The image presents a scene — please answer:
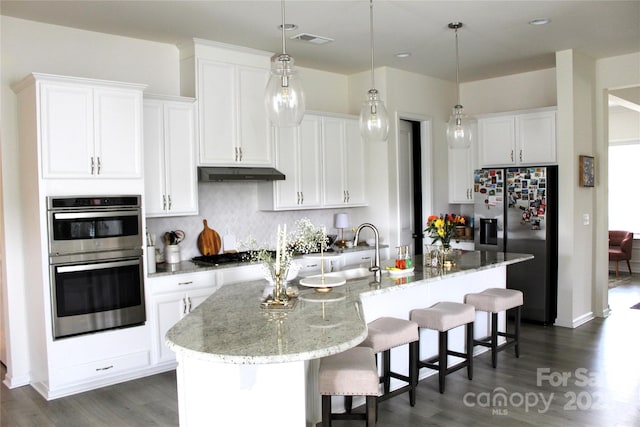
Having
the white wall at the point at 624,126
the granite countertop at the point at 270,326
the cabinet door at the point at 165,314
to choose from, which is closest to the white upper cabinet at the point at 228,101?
the cabinet door at the point at 165,314

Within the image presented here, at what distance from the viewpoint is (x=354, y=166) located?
20.8 ft

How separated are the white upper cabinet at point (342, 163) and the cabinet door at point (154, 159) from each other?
1939 mm

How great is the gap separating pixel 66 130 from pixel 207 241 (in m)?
1.71

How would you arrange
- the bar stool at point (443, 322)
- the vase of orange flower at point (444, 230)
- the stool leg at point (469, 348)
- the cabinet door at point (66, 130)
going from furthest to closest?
the vase of orange flower at point (444, 230) → the stool leg at point (469, 348) → the cabinet door at point (66, 130) → the bar stool at point (443, 322)

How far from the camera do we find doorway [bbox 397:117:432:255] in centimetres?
675

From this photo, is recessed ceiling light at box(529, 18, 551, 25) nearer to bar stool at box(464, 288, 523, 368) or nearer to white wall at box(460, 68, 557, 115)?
white wall at box(460, 68, 557, 115)

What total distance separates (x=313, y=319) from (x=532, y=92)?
17.1 feet

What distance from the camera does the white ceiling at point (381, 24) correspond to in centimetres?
413

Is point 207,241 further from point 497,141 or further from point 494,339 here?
point 497,141

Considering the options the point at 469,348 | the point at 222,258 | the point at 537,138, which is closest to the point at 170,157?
the point at 222,258

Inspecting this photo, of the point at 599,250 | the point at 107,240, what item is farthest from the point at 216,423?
the point at 599,250

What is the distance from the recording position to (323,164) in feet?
19.7

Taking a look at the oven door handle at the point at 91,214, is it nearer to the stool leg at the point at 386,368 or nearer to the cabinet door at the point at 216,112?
the cabinet door at the point at 216,112

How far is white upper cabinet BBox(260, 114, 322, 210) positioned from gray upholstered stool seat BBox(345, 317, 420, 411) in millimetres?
2325
